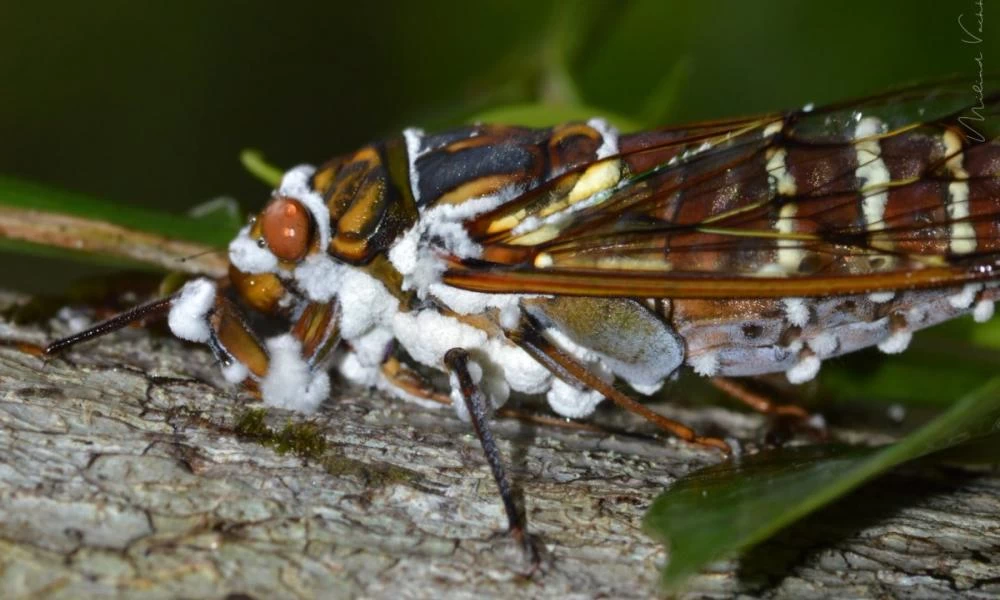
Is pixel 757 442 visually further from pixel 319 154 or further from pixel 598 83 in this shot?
pixel 319 154

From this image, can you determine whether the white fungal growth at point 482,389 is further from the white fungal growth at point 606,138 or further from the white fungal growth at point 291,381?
the white fungal growth at point 606,138

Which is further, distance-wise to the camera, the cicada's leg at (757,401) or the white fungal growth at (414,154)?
the cicada's leg at (757,401)

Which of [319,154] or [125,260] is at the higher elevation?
[319,154]

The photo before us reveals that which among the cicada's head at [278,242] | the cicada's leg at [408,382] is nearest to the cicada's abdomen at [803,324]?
the cicada's leg at [408,382]

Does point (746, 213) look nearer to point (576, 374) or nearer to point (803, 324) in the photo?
point (803, 324)

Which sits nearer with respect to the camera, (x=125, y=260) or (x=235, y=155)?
(x=125, y=260)

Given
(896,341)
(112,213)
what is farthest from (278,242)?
(896,341)

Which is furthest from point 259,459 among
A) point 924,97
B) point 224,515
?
point 924,97
